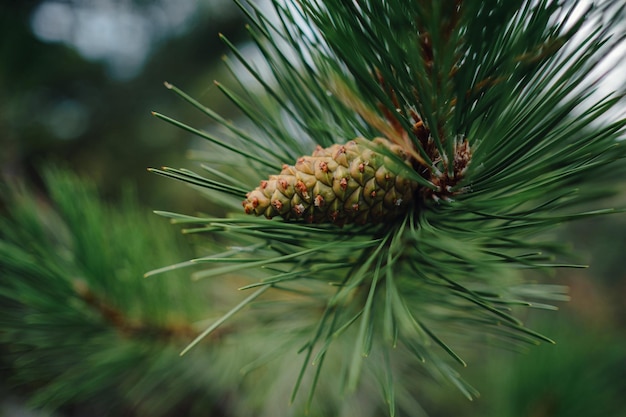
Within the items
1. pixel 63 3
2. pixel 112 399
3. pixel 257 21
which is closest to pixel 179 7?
pixel 63 3

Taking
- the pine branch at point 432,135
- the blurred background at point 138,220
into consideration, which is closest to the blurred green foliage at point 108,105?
the blurred background at point 138,220

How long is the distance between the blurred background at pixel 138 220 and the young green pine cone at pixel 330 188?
132mm

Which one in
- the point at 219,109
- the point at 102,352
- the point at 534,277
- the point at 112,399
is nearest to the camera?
the point at 102,352

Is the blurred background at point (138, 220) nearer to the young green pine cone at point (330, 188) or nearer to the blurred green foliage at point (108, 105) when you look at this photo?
the blurred green foliage at point (108, 105)

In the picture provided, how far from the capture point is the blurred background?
2.10ft

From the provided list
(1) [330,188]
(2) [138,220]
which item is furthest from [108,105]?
(1) [330,188]

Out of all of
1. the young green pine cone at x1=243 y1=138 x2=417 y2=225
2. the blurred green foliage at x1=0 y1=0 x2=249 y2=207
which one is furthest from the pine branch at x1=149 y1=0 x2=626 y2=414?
the blurred green foliage at x1=0 y1=0 x2=249 y2=207

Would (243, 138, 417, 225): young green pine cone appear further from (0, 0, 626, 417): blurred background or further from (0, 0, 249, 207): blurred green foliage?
(0, 0, 249, 207): blurred green foliage

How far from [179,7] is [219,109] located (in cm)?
60

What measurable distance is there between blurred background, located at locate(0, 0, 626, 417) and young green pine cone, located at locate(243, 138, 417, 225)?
0.13 metres

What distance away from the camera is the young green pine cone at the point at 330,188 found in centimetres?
33

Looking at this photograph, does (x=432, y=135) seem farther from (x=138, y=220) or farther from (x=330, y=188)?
(x=138, y=220)

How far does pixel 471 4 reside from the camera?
0.25 meters

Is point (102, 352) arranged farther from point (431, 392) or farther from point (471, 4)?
point (431, 392)
